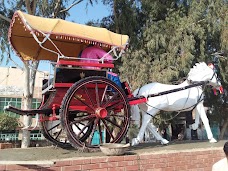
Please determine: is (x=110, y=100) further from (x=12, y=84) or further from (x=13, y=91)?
(x=12, y=84)

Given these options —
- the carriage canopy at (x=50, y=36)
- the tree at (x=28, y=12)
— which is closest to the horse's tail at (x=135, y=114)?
the carriage canopy at (x=50, y=36)

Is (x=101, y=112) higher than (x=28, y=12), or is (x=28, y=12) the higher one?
(x=28, y=12)

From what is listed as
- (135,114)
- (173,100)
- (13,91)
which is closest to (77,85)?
(135,114)

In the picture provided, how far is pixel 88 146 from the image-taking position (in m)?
5.40

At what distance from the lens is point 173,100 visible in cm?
714

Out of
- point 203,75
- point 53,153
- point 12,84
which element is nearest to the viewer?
point 53,153

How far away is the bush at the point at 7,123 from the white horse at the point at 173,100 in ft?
54.2

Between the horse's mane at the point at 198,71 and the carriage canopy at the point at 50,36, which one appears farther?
the horse's mane at the point at 198,71

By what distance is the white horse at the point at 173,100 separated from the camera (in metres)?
6.97

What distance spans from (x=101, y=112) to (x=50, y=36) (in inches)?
70.8

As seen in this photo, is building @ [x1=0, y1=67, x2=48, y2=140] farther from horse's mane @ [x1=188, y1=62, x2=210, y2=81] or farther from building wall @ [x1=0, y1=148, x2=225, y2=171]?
building wall @ [x1=0, y1=148, x2=225, y2=171]

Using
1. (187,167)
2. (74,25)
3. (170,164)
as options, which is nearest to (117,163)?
(170,164)

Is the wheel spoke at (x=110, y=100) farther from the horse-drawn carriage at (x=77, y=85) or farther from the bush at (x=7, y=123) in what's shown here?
the bush at (x=7, y=123)

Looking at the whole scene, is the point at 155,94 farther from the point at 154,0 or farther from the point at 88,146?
the point at 154,0
